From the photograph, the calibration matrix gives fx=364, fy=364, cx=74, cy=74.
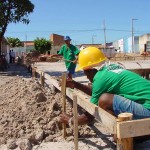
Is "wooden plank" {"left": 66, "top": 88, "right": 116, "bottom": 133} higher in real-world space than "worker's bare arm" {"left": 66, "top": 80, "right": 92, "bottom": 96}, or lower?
lower

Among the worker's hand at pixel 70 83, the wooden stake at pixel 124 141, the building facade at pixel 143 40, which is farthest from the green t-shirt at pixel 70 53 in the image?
the building facade at pixel 143 40

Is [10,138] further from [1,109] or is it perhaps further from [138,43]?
[138,43]

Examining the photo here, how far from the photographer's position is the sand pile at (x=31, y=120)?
562 centimetres

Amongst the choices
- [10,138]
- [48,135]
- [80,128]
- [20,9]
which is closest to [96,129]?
[80,128]

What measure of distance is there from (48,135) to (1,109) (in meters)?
1.38

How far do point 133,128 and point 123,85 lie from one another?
87 cm

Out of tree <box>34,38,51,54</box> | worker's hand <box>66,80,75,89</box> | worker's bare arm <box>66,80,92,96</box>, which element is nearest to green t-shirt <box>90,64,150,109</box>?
worker's bare arm <box>66,80,92,96</box>

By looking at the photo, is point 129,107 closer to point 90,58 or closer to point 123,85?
point 123,85

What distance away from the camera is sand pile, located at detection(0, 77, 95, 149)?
562 centimetres

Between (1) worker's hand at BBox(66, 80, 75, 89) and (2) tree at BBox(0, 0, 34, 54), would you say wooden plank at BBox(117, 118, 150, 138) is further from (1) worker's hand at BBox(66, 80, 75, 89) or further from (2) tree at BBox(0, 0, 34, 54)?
(2) tree at BBox(0, 0, 34, 54)

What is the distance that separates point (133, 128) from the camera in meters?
3.36

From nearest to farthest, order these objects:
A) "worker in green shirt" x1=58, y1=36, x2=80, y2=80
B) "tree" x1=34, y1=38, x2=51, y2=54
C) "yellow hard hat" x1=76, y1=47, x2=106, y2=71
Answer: "yellow hard hat" x1=76, y1=47, x2=106, y2=71 → "worker in green shirt" x1=58, y1=36, x2=80, y2=80 → "tree" x1=34, y1=38, x2=51, y2=54

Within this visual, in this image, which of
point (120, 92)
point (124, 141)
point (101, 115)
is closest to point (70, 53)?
point (120, 92)

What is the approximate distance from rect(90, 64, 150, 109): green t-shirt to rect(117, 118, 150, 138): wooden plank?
56 centimetres
